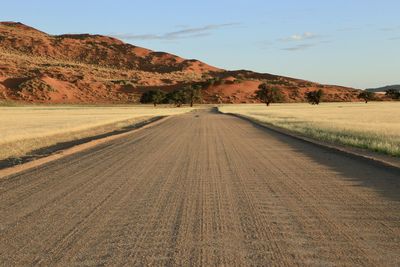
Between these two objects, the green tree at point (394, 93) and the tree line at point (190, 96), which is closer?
the tree line at point (190, 96)

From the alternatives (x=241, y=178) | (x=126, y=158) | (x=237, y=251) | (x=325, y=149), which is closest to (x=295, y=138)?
(x=325, y=149)

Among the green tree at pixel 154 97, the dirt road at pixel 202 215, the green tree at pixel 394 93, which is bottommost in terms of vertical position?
the green tree at pixel 154 97

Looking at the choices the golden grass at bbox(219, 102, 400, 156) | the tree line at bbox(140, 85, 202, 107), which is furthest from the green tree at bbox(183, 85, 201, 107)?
the golden grass at bbox(219, 102, 400, 156)

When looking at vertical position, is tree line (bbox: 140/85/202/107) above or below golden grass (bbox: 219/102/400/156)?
below

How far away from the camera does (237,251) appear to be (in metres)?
5.87

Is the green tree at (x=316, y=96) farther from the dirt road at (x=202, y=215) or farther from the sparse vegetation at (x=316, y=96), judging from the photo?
the dirt road at (x=202, y=215)

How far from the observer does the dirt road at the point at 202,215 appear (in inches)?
227

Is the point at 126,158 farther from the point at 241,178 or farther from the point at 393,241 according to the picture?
the point at 393,241

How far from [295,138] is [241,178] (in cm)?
1472

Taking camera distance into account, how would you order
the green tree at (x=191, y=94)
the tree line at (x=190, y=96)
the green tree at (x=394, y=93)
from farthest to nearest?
the green tree at (x=394, y=93) < the green tree at (x=191, y=94) < the tree line at (x=190, y=96)

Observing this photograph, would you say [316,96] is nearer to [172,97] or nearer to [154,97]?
[172,97]

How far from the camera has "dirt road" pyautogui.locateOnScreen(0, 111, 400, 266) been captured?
5766 millimetres

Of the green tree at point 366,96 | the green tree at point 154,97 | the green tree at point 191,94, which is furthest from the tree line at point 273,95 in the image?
the green tree at point 366,96

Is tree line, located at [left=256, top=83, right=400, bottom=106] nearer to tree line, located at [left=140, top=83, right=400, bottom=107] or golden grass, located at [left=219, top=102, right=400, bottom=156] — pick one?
tree line, located at [left=140, top=83, right=400, bottom=107]
